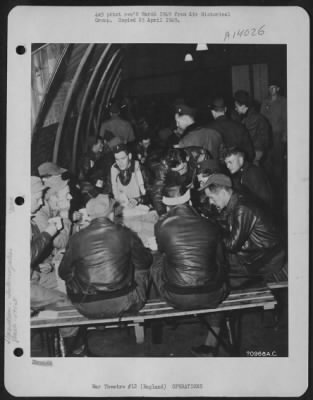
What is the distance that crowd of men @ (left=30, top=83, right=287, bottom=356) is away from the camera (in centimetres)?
85

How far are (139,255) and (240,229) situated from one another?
175 mm

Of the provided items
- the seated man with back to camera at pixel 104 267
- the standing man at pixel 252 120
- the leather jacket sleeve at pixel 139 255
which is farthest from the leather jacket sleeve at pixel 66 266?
the standing man at pixel 252 120

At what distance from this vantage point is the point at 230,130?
851 millimetres

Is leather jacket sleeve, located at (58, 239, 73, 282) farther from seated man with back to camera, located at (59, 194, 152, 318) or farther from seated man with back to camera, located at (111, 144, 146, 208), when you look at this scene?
seated man with back to camera, located at (111, 144, 146, 208)

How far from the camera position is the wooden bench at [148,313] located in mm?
846

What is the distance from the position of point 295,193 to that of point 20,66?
0.52 meters

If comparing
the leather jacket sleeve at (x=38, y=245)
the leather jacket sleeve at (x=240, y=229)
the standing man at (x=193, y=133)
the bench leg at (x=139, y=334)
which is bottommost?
the bench leg at (x=139, y=334)

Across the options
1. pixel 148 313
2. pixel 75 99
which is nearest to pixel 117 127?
pixel 75 99

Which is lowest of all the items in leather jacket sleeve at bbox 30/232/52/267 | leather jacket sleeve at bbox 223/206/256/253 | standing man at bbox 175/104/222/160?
leather jacket sleeve at bbox 30/232/52/267

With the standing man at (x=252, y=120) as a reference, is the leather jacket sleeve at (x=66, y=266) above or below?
below

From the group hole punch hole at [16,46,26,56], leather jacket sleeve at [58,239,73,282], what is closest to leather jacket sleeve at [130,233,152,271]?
leather jacket sleeve at [58,239,73,282]

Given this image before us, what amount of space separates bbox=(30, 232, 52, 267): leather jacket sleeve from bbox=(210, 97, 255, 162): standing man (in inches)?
13.3

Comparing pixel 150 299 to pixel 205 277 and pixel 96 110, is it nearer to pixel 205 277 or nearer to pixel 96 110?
pixel 205 277

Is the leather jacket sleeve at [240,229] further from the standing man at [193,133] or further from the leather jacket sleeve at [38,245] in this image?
the leather jacket sleeve at [38,245]
